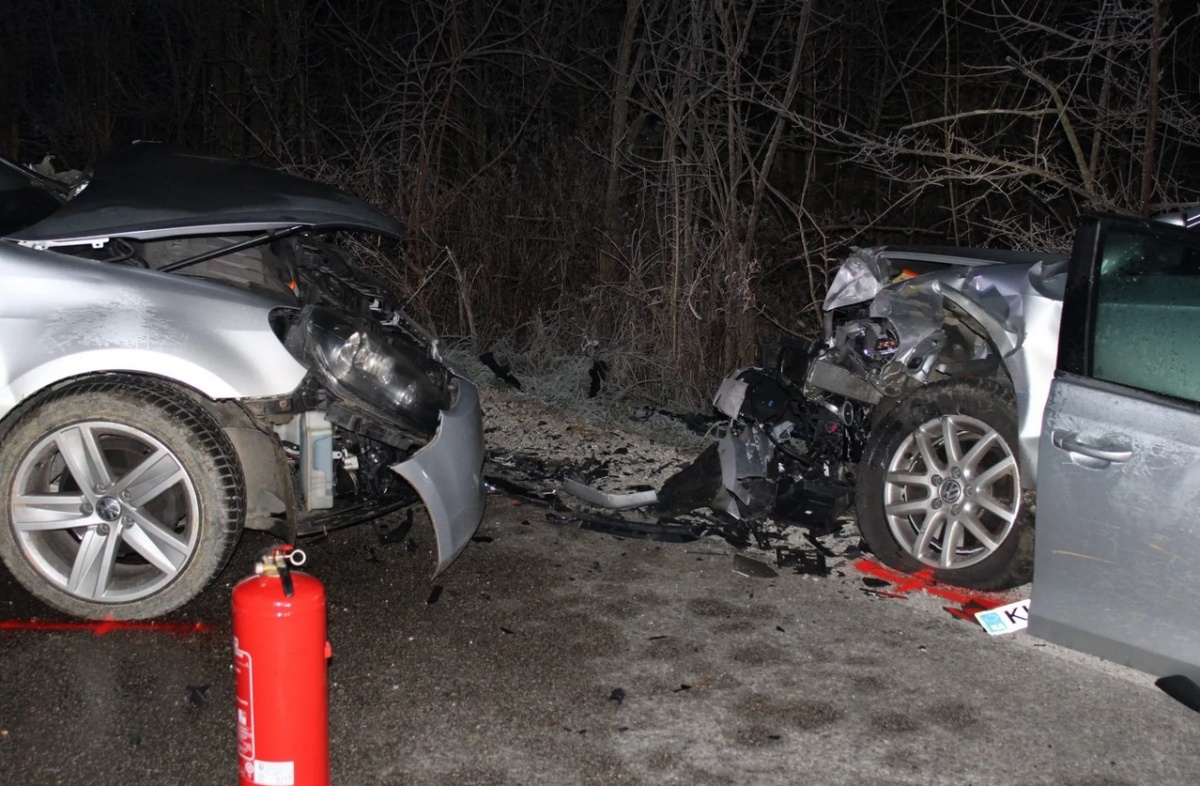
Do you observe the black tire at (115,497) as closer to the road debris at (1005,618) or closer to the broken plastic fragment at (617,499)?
the broken plastic fragment at (617,499)

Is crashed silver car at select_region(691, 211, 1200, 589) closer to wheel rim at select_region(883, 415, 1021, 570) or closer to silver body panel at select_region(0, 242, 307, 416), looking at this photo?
wheel rim at select_region(883, 415, 1021, 570)

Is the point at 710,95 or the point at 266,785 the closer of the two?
the point at 266,785

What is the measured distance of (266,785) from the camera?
9.64ft

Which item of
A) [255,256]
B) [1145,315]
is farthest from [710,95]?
[1145,315]

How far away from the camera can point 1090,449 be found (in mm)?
3914

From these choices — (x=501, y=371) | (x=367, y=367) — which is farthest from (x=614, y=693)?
(x=501, y=371)

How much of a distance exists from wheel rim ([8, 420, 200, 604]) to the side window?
3513mm

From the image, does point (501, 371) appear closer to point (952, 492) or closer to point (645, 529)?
point (645, 529)

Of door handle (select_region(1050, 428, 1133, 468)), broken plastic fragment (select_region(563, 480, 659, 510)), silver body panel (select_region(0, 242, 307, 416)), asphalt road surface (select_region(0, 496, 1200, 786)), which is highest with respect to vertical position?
silver body panel (select_region(0, 242, 307, 416))

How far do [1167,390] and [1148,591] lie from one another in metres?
0.72

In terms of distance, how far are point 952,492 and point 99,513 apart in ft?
11.6

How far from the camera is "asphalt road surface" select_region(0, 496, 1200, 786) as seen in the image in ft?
11.3

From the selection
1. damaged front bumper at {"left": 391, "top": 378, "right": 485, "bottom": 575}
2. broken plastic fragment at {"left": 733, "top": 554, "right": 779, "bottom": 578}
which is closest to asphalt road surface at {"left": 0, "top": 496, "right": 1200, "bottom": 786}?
broken plastic fragment at {"left": 733, "top": 554, "right": 779, "bottom": 578}

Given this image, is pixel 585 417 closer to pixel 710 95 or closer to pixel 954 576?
pixel 710 95
